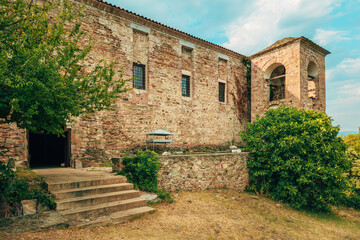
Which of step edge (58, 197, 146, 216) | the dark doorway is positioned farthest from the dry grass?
the dark doorway

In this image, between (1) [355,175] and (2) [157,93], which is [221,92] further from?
(1) [355,175]

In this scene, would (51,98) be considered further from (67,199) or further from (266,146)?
(266,146)

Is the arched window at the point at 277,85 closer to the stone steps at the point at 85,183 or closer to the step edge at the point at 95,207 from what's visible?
the stone steps at the point at 85,183

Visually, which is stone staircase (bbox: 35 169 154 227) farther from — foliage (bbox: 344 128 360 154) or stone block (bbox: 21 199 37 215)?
foliage (bbox: 344 128 360 154)

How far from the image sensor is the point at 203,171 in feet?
30.6

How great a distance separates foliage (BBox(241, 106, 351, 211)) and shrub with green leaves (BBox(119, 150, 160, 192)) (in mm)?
5445

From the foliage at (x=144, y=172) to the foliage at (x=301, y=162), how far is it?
537cm

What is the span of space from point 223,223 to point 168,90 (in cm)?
875

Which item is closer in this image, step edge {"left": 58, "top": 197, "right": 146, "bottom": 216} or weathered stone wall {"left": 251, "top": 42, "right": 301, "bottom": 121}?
step edge {"left": 58, "top": 197, "right": 146, "bottom": 216}

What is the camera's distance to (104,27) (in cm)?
1104

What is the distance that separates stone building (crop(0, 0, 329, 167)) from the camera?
10531mm

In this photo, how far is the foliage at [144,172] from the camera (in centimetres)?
739

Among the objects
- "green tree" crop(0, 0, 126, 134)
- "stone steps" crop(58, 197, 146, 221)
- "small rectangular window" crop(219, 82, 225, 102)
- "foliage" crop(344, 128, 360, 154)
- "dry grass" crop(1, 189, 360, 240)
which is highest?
"small rectangular window" crop(219, 82, 225, 102)

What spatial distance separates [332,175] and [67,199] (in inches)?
403
